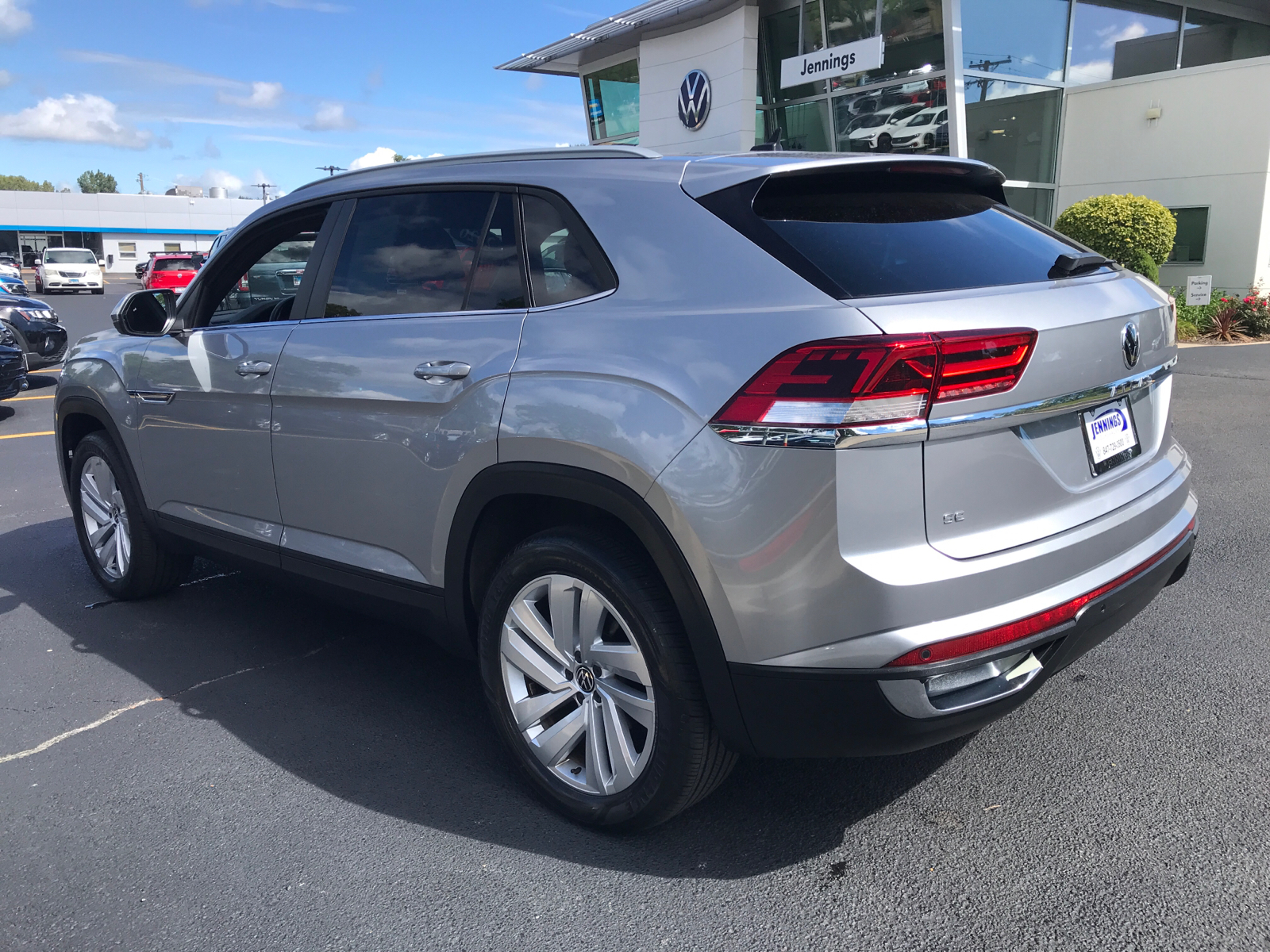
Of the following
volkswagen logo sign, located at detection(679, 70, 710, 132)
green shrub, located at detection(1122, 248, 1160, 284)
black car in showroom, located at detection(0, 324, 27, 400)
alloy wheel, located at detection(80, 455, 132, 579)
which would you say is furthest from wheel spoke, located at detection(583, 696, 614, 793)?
volkswagen logo sign, located at detection(679, 70, 710, 132)

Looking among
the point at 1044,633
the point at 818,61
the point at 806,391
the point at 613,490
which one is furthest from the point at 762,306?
the point at 818,61

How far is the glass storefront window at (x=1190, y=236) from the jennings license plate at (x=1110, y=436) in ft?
62.8

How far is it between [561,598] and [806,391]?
96 centimetres

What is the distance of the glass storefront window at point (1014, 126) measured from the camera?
1920 centimetres

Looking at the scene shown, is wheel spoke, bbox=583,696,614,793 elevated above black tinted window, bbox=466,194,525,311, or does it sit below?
below

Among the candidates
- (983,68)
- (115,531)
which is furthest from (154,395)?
(983,68)

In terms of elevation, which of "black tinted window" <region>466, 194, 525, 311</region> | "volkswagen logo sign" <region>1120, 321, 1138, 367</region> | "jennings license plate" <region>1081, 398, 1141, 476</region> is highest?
"black tinted window" <region>466, 194, 525, 311</region>

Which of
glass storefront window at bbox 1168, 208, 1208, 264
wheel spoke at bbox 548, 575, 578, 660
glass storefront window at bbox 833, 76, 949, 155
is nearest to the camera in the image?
wheel spoke at bbox 548, 575, 578, 660

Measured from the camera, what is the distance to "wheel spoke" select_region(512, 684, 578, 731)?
283cm

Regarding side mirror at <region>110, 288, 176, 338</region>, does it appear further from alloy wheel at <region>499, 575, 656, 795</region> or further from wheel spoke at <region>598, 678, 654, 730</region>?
wheel spoke at <region>598, 678, 654, 730</region>

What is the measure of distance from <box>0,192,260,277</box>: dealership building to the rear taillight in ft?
263

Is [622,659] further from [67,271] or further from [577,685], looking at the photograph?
[67,271]

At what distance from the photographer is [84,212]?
75438 mm

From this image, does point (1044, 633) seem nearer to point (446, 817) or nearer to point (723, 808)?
point (723, 808)
